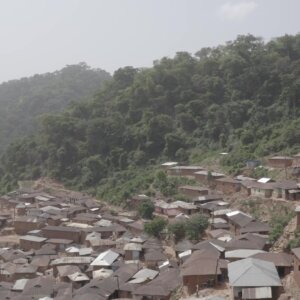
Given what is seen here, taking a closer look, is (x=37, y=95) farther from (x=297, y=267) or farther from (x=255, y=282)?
(x=297, y=267)

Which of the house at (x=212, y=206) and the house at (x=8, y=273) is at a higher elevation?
the house at (x=212, y=206)

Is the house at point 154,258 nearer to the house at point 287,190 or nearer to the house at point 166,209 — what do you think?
the house at point 166,209

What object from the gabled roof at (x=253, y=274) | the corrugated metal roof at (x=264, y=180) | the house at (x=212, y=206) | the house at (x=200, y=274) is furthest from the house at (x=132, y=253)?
the gabled roof at (x=253, y=274)

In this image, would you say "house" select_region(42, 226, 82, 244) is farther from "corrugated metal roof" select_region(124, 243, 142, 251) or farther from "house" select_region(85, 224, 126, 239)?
"corrugated metal roof" select_region(124, 243, 142, 251)

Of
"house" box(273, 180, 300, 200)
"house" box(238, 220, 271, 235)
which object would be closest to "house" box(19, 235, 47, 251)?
"house" box(238, 220, 271, 235)

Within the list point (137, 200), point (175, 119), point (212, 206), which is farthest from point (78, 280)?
point (175, 119)

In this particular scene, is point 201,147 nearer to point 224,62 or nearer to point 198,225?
point 224,62

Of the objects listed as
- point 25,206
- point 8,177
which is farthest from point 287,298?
point 8,177
